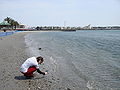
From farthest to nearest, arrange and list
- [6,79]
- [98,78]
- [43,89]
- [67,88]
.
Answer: [98,78], [6,79], [67,88], [43,89]

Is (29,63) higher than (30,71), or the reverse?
(29,63)

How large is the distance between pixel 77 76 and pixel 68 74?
66cm

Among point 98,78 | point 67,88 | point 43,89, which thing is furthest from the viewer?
point 98,78

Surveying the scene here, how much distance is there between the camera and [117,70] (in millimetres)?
11047

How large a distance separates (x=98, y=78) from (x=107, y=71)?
1852 millimetres

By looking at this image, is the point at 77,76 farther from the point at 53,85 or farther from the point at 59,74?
the point at 53,85

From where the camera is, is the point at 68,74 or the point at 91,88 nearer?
the point at 91,88

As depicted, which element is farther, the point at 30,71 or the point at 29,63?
the point at 30,71

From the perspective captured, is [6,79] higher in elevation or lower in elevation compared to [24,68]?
lower

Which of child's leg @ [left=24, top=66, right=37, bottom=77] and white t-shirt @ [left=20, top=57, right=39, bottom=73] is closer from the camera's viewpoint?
white t-shirt @ [left=20, top=57, right=39, bottom=73]

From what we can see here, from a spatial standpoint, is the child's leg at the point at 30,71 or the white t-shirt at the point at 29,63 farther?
the child's leg at the point at 30,71

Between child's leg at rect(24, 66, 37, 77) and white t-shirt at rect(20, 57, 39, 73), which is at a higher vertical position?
white t-shirt at rect(20, 57, 39, 73)

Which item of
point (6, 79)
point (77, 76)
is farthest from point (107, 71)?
point (6, 79)

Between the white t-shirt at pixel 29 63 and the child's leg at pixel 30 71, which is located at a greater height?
the white t-shirt at pixel 29 63
